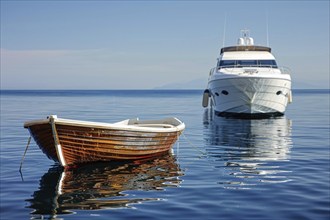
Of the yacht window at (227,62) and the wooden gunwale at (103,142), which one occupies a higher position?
the yacht window at (227,62)

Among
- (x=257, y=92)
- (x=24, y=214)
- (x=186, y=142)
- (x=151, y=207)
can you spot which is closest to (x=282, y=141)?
(x=186, y=142)

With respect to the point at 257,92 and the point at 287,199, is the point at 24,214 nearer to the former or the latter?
the point at 287,199

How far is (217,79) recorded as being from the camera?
27.8m

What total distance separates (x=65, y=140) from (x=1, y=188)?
237 cm

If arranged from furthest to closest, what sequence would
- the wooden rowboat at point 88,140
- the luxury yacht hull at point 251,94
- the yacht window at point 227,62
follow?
the yacht window at point 227,62
the luxury yacht hull at point 251,94
the wooden rowboat at point 88,140

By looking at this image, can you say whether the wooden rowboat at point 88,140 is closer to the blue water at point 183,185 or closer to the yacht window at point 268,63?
the blue water at point 183,185

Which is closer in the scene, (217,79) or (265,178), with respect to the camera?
(265,178)

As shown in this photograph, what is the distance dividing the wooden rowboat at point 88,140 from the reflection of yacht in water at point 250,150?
2.67m

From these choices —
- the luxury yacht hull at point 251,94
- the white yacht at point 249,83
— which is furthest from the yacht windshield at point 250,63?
the luxury yacht hull at point 251,94

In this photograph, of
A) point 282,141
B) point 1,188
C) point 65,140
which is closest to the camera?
point 1,188

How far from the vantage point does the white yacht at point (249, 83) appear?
26359 mm

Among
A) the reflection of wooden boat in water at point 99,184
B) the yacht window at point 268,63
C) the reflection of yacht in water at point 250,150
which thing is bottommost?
the reflection of yacht in water at point 250,150

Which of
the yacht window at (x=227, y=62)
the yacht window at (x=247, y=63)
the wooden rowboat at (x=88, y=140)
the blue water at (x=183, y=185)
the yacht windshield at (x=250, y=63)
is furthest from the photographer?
the yacht window at (x=227, y=62)

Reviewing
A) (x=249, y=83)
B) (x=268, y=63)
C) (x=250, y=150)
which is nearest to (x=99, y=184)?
(x=250, y=150)
